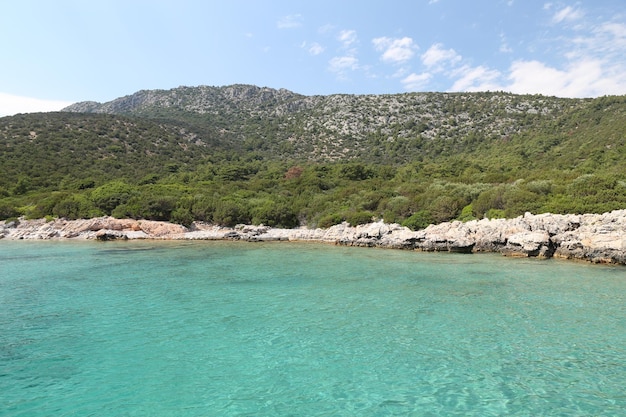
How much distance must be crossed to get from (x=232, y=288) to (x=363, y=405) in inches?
361

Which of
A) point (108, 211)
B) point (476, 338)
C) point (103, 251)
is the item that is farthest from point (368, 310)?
point (108, 211)

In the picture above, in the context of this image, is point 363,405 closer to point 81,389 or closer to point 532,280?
point 81,389

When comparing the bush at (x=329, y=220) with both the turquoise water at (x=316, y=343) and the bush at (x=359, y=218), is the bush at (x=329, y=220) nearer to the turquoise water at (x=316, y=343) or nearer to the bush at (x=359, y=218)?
the bush at (x=359, y=218)

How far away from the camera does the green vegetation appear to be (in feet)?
104

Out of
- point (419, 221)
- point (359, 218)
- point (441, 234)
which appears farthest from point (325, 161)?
point (441, 234)

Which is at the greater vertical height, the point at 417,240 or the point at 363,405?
the point at 417,240

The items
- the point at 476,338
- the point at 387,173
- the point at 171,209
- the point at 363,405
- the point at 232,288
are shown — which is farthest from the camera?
the point at 387,173

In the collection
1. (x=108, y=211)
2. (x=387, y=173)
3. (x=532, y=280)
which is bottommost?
(x=532, y=280)

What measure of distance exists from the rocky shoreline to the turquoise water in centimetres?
272

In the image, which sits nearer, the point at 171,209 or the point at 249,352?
the point at 249,352

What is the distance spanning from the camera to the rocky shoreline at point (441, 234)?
19344mm

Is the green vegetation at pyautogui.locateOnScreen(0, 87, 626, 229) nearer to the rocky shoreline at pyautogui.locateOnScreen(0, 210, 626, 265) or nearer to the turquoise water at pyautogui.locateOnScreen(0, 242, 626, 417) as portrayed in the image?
the rocky shoreline at pyautogui.locateOnScreen(0, 210, 626, 265)

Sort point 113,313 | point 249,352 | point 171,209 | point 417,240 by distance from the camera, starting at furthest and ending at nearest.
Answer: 1. point 171,209
2. point 417,240
3. point 113,313
4. point 249,352

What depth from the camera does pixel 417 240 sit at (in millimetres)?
24547
